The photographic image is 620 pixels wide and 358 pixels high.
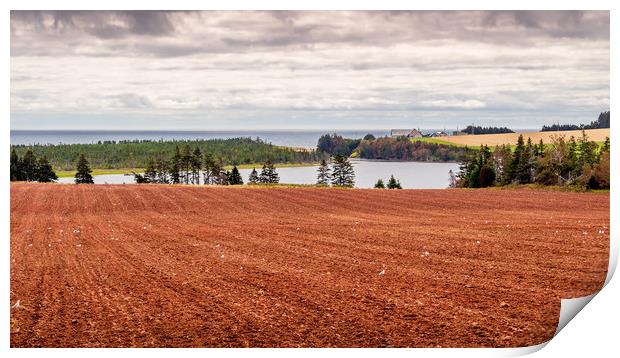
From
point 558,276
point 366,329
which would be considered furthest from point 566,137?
point 366,329

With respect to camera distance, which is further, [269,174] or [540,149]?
[269,174]

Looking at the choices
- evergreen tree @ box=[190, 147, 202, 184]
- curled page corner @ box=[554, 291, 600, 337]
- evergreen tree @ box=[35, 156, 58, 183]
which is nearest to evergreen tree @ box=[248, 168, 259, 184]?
evergreen tree @ box=[190, 147, 202, 184]

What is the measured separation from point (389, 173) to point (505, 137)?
1.24 metres

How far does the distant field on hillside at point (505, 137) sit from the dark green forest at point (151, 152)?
142 centimetres

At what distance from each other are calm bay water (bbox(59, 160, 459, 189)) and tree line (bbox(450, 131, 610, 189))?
17 cm

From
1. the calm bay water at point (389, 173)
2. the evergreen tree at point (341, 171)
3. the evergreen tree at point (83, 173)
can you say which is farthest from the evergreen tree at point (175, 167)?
the evergreen tree at point (341, 171)

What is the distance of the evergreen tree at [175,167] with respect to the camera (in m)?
7.01

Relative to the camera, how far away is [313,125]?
6.89 m

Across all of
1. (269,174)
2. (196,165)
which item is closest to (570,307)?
(269,174)

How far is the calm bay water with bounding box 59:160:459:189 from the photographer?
7293mm

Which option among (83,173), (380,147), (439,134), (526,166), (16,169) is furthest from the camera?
(526,166)

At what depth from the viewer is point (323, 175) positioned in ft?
23.6

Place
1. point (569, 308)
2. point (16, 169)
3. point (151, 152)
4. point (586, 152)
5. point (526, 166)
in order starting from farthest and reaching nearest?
point (526, 166), point (586, 152), point (151, 152), point (16, 169), point (569, 308)

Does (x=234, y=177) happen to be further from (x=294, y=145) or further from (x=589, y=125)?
(x=589, y=125)
